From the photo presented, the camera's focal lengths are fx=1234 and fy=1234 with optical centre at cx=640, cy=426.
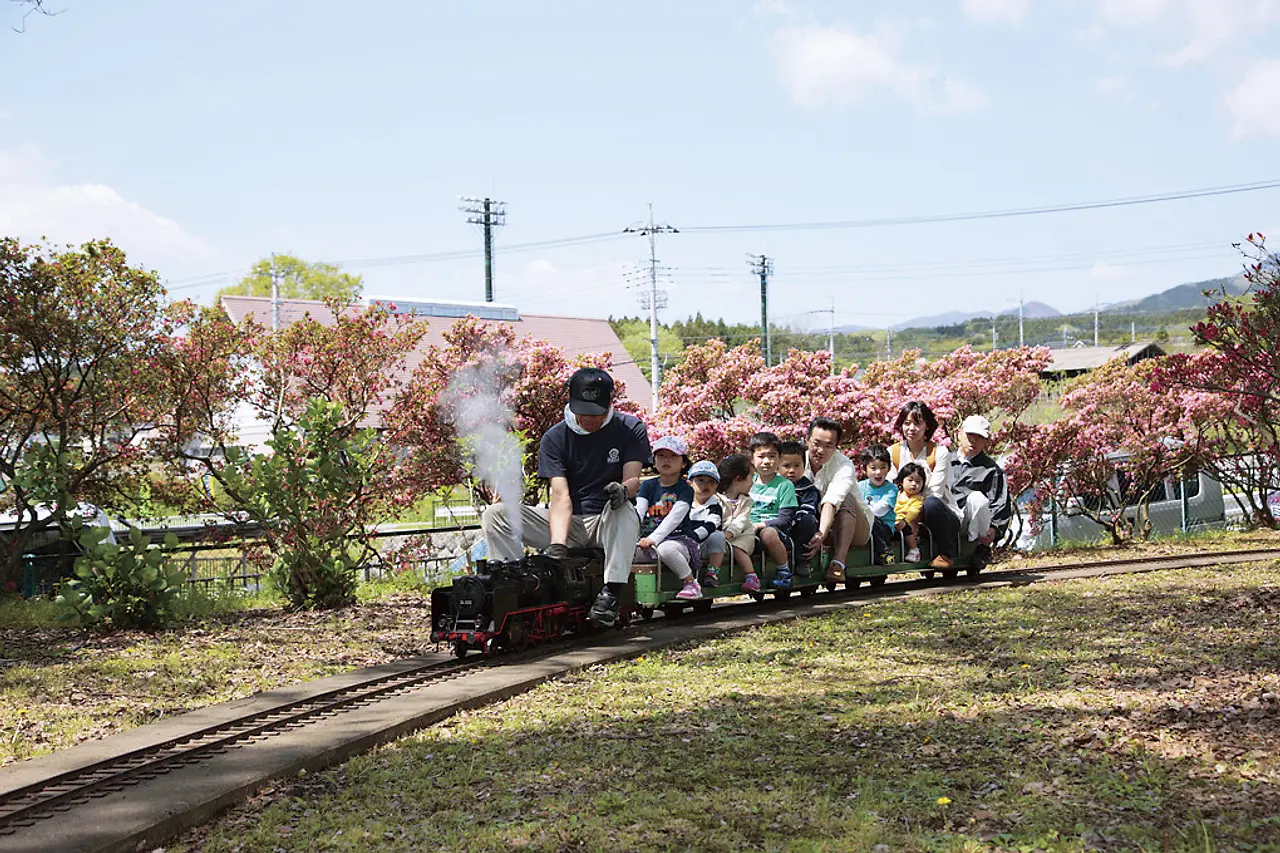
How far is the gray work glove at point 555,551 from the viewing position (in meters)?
8.77

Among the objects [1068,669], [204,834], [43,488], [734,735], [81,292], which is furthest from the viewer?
[81,292]

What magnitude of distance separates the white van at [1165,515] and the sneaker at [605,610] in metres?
10.9

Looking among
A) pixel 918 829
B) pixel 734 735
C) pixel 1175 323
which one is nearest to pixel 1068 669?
pixel 734 735

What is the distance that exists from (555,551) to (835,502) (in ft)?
11.7

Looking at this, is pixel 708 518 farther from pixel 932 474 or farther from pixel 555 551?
pixel 932 474

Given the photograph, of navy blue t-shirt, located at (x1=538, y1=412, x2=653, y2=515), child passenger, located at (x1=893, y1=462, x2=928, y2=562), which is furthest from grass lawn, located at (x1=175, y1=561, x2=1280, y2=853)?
child passenger, located at (x1=893, y1=462, x2=928, y2=562)

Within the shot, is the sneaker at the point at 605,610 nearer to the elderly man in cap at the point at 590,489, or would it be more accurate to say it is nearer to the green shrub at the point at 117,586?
the elderly man in cap at the point at 590,489

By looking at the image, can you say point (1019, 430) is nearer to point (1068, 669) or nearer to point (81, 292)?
point (1068, 669)

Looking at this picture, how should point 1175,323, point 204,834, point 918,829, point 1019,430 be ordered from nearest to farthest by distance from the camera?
1. point 918,829
2. point 204,834
3. point 1019,430
4. point 1175,323

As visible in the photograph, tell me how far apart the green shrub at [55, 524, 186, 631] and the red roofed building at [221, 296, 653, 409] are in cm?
2480

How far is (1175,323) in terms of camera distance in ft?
541

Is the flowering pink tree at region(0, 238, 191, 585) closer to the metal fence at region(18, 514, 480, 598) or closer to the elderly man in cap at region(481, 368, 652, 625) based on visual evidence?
the metal fence at region(18, 514, 480, 598)

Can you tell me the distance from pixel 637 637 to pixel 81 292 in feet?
23.7

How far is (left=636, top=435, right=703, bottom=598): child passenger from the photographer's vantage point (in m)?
9.70
